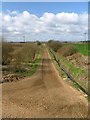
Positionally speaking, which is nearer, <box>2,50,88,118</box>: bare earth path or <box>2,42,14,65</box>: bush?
<box>2,50,88,118</box>: bare earth path

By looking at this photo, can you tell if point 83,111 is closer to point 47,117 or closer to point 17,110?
point 47,117

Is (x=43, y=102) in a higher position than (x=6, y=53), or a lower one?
lower

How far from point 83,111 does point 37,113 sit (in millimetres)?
1957

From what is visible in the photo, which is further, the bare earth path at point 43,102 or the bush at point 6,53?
the bush at point 6,53

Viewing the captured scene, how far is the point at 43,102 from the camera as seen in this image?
51.4ft

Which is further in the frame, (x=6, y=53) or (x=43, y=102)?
(x=6, y=53)

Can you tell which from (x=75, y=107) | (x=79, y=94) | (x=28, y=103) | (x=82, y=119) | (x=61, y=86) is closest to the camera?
(x=82, y=119)

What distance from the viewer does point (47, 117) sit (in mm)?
12492

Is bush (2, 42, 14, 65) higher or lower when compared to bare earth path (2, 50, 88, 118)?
higher

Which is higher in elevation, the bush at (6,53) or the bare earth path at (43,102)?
the bush at (6,53)

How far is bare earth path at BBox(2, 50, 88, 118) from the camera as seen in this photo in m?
13.3

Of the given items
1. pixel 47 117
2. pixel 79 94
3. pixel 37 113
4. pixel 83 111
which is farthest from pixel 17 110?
pixel 79 94

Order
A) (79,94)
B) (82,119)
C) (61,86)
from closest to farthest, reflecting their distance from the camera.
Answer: (82,119)
(79,94)
(61,86)

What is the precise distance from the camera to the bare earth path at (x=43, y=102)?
13.3m
